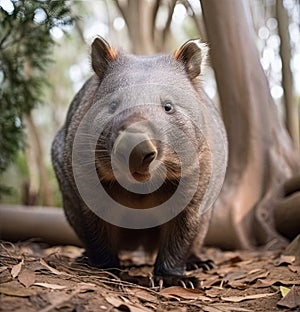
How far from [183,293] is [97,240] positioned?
955 mm

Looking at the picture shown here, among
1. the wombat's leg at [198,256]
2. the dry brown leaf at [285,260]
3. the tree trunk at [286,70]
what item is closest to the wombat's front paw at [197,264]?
the wombat's leg at [198,256]

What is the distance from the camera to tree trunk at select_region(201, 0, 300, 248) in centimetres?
621

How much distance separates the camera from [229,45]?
6.16 metres

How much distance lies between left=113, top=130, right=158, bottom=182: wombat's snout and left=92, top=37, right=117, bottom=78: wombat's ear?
1.18 m

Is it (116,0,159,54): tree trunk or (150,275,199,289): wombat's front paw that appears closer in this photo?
(150,275,199,289): wombat's front paw

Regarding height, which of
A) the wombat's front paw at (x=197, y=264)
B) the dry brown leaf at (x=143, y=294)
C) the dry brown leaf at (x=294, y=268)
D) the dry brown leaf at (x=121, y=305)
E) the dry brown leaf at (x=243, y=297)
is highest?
the dry brown leaf at (x=121, y=305)

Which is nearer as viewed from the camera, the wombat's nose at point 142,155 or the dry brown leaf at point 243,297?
the wombat's nose at point 142,155

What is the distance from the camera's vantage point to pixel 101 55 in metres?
4.23

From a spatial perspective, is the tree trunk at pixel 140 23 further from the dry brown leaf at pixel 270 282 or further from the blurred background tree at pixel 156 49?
the dry brown leaf at pixel 270 282

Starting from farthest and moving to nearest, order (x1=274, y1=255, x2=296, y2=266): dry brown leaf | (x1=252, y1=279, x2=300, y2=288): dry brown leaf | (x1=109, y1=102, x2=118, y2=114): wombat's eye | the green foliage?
the green foliage < (x1=274, y1=255, x2=296, y2=266): dry brown leaf < (x1=252, y1=279, x2=300, y2=288): dry brown leaf < (x1=109, y1=102, x2=118, y2=114): wombat's eye

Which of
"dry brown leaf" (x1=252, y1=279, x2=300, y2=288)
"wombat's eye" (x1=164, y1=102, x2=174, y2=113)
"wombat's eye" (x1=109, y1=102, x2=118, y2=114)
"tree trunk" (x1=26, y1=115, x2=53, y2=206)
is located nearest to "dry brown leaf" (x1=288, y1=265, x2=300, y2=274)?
"dry brown leaf" (x1=252, y1=279, x2=300, y2=288)

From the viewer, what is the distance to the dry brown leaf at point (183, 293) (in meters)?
3.61

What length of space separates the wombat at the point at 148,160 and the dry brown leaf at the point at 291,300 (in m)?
0.82

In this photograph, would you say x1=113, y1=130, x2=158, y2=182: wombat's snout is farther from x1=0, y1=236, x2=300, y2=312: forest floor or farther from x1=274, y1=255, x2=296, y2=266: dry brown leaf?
x1=274, y1=255, x2=296, y2=266: dry brown leaf
